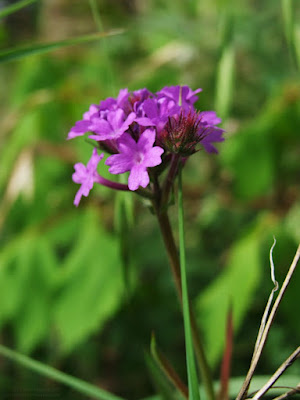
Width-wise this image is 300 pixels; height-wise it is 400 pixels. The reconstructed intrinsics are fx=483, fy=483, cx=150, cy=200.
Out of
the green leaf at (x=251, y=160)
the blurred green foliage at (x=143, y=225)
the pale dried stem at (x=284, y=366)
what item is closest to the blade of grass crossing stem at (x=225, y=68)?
the blurred green foliage at (x=143, y=225)

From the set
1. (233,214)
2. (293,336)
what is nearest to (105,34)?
(293,336)

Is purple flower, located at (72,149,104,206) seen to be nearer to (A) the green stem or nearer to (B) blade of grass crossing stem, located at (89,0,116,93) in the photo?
(A) the green stem

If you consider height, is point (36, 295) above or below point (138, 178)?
below

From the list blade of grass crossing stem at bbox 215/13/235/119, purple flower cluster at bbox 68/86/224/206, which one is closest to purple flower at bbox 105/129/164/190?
purple flower cluster at bbox 68/86/224/206

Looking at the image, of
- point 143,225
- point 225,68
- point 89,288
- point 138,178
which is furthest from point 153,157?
point 143,225

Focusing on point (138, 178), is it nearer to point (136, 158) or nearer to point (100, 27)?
point (136, 158)

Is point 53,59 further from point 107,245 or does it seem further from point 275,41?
point 275,41

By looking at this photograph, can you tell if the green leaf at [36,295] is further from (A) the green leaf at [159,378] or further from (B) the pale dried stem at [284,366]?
(B) the pale dried stem at [284,366]
